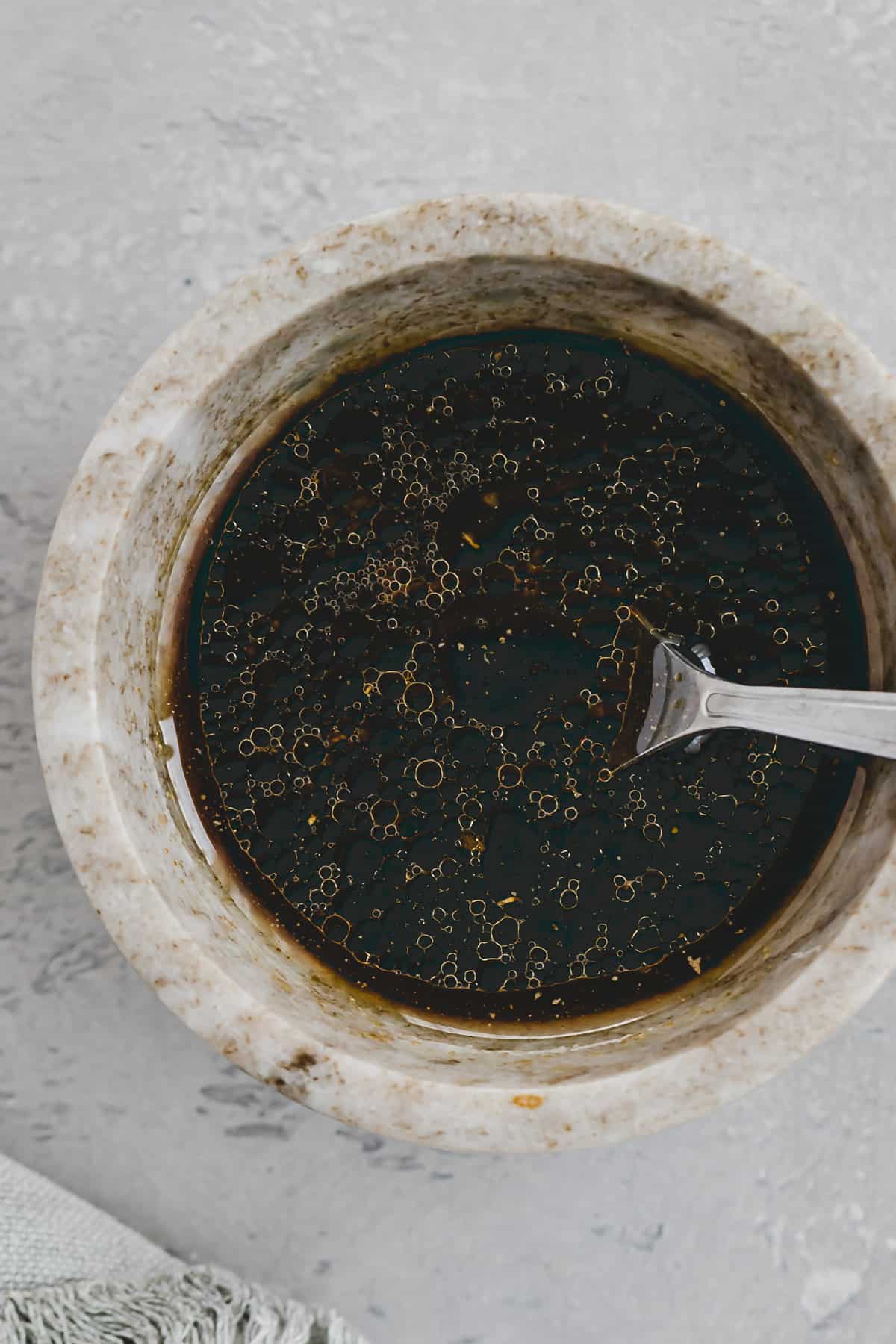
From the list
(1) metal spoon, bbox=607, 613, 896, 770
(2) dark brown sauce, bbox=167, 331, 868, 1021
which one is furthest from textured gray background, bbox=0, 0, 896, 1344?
(1) metal spoon, bbox=607, 613, 896, 770

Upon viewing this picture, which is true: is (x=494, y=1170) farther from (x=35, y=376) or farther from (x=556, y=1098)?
(x=35, y=376)

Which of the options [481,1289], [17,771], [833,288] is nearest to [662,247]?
[833,288]

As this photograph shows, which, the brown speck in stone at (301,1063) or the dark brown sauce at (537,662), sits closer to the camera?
the brown speck in stone at (301,1063)

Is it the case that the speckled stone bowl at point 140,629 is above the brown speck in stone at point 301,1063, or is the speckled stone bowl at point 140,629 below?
above

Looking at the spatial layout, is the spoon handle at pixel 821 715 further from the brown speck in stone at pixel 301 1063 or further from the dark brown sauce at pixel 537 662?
the brown speck in stone at pixel 301 1063

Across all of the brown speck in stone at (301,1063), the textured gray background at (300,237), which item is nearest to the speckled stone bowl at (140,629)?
the brown speck in stone at (301,1063)

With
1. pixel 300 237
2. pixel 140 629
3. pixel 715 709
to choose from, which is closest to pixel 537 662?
pixel 715 709

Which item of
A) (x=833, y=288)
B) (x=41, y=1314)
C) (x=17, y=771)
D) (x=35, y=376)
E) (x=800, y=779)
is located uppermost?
(x=833, y=288)
